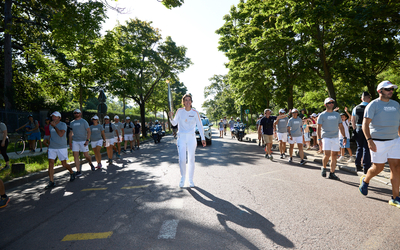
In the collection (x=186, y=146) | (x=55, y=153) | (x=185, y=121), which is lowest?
(x=55, y=153)

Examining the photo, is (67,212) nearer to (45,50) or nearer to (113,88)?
(113,88)

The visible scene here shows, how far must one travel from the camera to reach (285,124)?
9719mm

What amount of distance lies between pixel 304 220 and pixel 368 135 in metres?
2.10

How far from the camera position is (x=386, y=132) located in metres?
4.18

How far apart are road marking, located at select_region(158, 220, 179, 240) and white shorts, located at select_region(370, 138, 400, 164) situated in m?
3.64

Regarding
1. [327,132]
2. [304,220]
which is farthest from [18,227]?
[327,132]

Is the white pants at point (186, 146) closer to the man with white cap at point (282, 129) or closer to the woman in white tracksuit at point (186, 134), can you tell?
the woman in white tracksuit at point (186, 134)

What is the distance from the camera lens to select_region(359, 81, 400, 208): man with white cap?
13.5ft

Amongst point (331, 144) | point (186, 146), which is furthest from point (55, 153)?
point (331, 144)

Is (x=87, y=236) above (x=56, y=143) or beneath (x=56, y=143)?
beneath

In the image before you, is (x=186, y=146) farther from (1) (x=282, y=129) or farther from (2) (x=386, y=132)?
(1) (x=282, y=129)

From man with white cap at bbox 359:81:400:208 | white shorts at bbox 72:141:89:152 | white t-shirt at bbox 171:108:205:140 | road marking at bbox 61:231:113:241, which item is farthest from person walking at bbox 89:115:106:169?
man with white cap at bbox 359:81:400:208

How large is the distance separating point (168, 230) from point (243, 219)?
3.65 ft

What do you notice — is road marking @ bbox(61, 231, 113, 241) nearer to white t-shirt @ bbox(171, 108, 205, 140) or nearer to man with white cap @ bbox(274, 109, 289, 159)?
white t-shirt @ bbox(171, 108, 205, 140)
